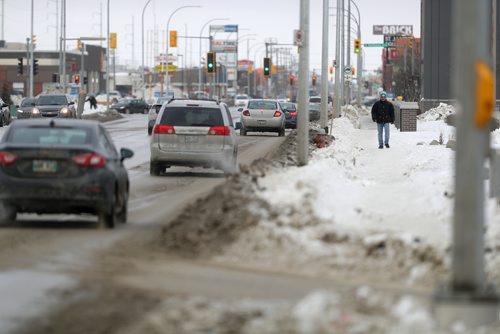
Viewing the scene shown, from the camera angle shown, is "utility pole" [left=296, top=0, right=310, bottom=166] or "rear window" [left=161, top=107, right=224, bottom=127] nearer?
"utility pole" [left=296, top=0, right=310, bottom=166]

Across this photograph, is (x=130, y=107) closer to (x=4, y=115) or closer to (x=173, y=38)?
(x=173, y=38)

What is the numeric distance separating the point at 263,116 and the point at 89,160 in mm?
38449

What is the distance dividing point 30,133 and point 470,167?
8.67 m

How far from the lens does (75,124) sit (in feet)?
54.8

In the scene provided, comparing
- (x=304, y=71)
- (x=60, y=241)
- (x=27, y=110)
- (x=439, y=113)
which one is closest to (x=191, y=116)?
(x=304, y=71)

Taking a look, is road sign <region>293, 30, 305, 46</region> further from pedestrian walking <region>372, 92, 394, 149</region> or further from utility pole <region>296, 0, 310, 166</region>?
pedestrian walking <region>372, 92, 394, 149</region>

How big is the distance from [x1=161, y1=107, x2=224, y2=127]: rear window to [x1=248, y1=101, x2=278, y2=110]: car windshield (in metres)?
26.7

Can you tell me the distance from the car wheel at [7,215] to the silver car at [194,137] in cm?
1098

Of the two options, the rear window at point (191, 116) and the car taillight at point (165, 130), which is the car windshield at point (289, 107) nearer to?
the rear window at point (191, 116)

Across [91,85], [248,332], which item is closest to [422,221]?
[248,332]

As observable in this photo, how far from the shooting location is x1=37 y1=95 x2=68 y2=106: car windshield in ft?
208

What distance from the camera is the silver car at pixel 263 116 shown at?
2136 inches

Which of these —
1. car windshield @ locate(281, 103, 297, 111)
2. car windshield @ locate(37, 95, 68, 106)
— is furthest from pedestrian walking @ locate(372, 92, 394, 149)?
car windshield @ locate(37, 95, 68, 106)

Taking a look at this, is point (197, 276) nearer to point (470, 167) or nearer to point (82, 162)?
point (470, 167)
